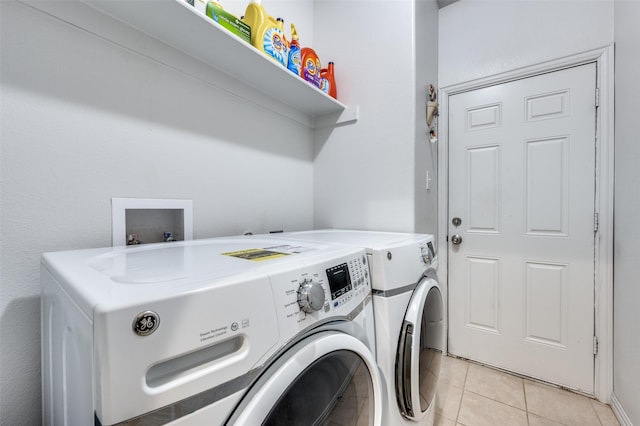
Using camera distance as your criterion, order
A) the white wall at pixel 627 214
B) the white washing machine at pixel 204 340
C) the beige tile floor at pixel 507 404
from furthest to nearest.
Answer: the beige tile floor at pixel 507 404
the white wall at pixel 627 214
the white washing machine at pixel 204 340

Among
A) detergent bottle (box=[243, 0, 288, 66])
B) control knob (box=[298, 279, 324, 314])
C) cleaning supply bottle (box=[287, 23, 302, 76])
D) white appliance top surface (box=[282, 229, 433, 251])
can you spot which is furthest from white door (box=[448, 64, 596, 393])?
control knob (box=[298, 279, 324, 314])

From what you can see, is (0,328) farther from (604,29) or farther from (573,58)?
(604,29)

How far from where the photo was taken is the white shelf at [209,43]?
0.88 metres

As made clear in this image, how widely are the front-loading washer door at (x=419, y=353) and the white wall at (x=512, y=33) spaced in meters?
1.70

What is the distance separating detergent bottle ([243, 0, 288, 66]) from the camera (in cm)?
116

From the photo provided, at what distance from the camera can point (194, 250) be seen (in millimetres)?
785

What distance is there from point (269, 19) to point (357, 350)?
1.39 meters

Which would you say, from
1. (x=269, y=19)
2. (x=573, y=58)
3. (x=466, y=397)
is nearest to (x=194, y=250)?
(x=269, y=19)

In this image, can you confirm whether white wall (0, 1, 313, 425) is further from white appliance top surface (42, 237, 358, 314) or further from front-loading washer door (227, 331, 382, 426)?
front-loading washer door (227, 331, 382, 426)

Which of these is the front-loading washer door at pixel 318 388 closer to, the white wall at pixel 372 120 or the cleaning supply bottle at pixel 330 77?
the white wall at pixel 372 120

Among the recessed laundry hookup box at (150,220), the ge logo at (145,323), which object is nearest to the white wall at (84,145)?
the recessed laundry hookup box at (150,220)

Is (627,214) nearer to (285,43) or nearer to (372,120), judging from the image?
(372,120)

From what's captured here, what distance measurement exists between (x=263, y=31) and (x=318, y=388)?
4.46 feet

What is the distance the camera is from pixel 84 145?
86cm
